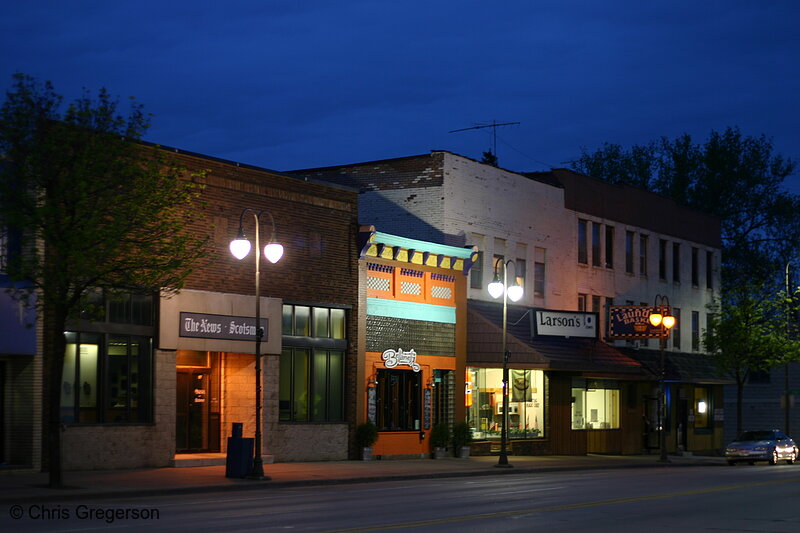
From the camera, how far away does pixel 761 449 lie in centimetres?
4459

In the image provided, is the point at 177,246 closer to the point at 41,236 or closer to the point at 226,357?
the point at 41,236

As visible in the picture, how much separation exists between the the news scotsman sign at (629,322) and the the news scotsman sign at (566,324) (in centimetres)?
354

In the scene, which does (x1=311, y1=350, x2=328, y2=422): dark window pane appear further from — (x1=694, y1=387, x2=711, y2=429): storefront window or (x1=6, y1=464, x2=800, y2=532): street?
(x1=694, y1=387, x2=711, y2=429): storefront window

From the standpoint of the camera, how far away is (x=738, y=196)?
77000 millimetres

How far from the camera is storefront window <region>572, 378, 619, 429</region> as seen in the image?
156 feet

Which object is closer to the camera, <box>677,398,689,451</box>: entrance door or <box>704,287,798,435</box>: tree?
<box>704,287,798,435</box>: tree

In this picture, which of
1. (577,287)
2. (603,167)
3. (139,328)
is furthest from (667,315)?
(603,167)

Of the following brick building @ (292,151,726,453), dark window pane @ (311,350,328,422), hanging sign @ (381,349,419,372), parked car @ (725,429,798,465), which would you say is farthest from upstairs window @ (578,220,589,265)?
dark window pane @ (311,350,328,422)

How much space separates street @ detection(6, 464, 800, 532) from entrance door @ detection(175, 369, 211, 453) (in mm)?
7579

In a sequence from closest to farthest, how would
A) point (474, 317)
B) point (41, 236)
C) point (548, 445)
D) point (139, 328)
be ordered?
1. point (41, 236)
2. point (139, 328)
3. point (474, 317)
4. point (548, 445)

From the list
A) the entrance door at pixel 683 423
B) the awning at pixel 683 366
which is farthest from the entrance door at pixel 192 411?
the entrance door at pixel 683 423

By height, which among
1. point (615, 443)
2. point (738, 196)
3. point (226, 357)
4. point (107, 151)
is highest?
point (738, 196)

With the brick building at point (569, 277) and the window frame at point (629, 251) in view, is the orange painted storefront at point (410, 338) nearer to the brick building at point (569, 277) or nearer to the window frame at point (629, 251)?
the brick building at point (569, 277)

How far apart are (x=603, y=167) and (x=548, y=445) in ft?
124
